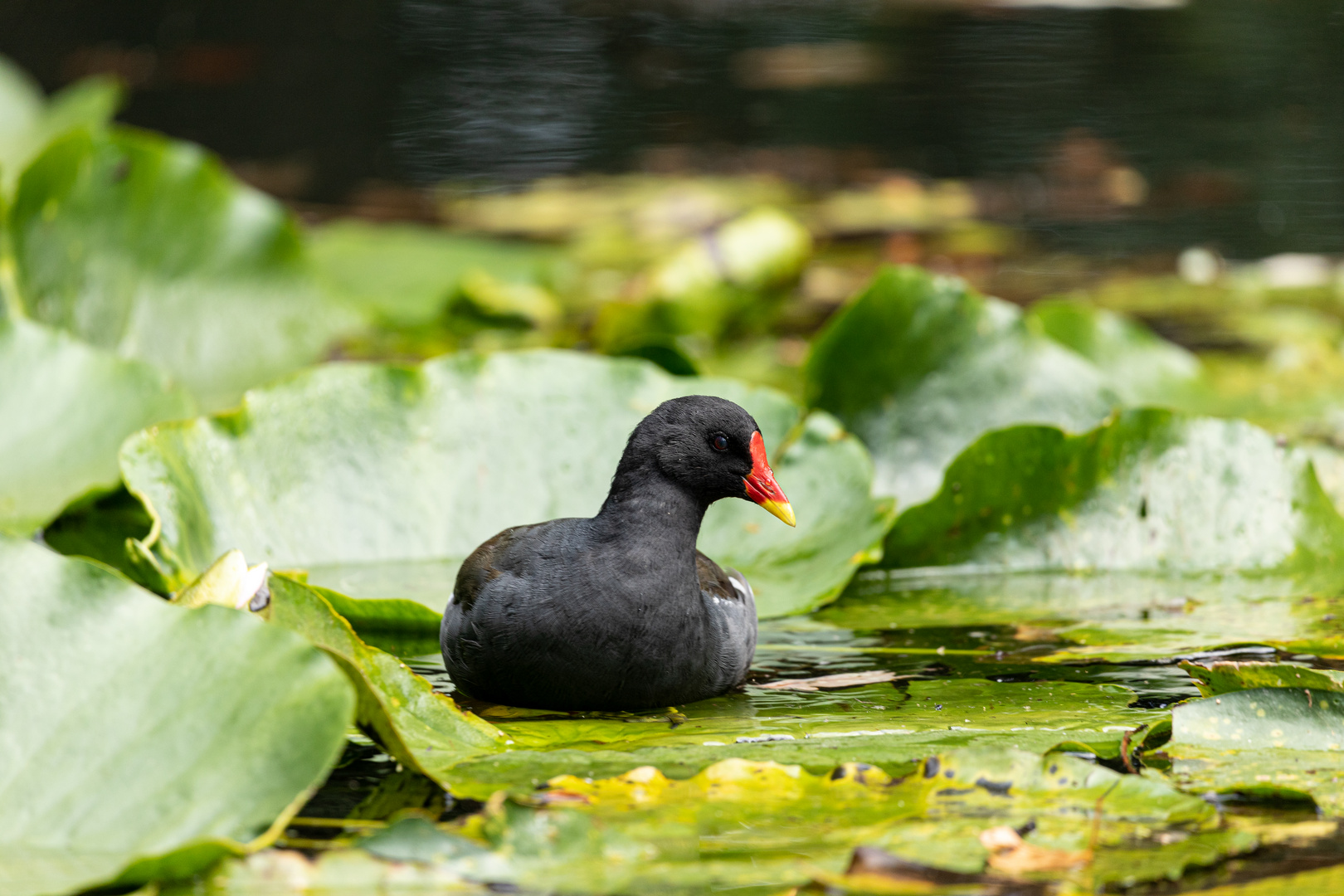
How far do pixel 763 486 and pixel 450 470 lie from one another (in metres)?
0.69

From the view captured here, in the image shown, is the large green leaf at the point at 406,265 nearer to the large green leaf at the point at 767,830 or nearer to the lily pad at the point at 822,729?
the lily pad at the point at 822,729

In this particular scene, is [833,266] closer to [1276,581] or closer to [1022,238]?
[1022,238]

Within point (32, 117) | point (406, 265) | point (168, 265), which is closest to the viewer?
point (168, 265)

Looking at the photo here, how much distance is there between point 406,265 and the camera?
5.03 metres

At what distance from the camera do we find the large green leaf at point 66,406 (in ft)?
9.08

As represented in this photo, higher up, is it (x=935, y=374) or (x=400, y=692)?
(x=935, y=374)

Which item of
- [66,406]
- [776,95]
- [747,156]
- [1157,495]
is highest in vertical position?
[776,95]

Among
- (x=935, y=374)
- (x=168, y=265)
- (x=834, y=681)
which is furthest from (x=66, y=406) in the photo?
(x=935, y=374)

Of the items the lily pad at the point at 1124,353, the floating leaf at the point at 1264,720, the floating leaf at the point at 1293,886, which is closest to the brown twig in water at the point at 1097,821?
the floating leaf at the point at 1293,886

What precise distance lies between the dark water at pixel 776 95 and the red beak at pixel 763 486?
13.3 ft

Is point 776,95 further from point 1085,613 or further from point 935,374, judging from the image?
point 1085,613

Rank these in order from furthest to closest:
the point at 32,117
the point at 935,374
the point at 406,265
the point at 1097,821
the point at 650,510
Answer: the point at 406,265 < the point at 32,117 < the point at 935,374 < the point at 650,510 < the point at 1097,821

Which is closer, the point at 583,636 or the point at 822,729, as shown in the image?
the point at 822,729

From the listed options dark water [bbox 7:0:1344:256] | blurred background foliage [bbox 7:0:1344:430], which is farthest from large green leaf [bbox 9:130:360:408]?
dark water [bbox 7:0:1344:256]
